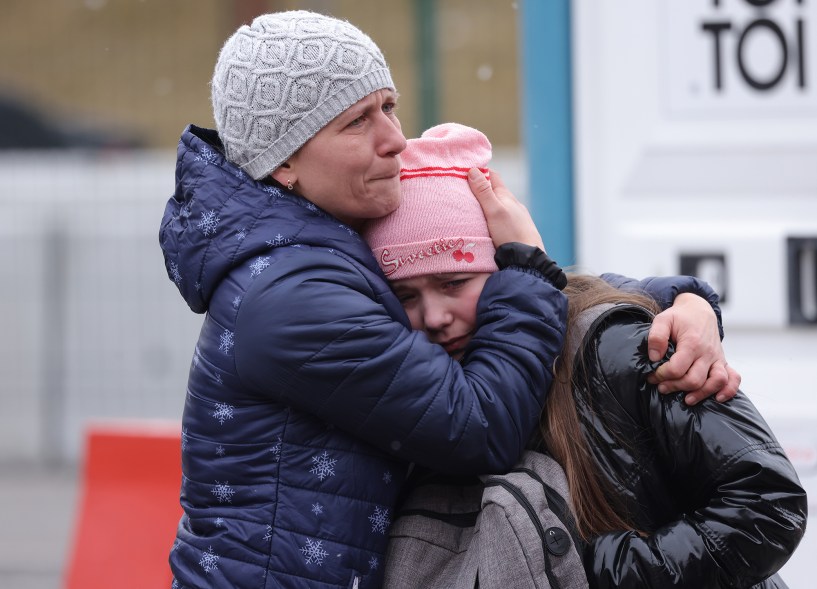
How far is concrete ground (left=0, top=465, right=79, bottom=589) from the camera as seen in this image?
588 cm

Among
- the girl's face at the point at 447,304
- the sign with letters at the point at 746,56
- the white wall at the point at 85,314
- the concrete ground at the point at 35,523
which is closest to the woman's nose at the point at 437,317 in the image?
the girl's face at the point at 447,304

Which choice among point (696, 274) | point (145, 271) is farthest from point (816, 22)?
point (145, 271)

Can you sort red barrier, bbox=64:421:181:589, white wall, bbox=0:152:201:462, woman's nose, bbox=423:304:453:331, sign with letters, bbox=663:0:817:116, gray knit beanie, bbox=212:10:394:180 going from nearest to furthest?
gray knit beanie, bbox=212:10:394:180, woman's nose, bbox=423:304:453:331, sign with letters, bbox=663:0:817:116, red barrier, bbox=64:421:181:589, white wall, bbox=0:152:201:462

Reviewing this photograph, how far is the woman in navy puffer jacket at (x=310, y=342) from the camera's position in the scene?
174 centimetres

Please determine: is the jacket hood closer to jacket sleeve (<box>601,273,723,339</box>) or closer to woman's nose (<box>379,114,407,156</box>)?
woman's nose (<box>379,114,407,156</box>)

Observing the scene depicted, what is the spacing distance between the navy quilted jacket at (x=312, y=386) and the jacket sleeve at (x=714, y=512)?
207 millimetres

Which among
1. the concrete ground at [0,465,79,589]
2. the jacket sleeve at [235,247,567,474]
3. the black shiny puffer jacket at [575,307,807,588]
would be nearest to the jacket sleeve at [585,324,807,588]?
the black shiny puffer jacket at [575,307,807,588]

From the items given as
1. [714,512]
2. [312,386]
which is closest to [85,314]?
[312,386]

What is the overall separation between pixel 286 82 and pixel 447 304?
1.49 ft

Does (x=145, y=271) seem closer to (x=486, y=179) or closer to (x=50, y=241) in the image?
(x=50, y=241)

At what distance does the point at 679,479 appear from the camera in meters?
1.84

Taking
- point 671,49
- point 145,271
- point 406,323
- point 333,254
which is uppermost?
point 671,49

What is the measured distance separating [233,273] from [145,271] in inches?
240

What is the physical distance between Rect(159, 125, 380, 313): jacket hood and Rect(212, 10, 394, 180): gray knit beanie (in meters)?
0.05
